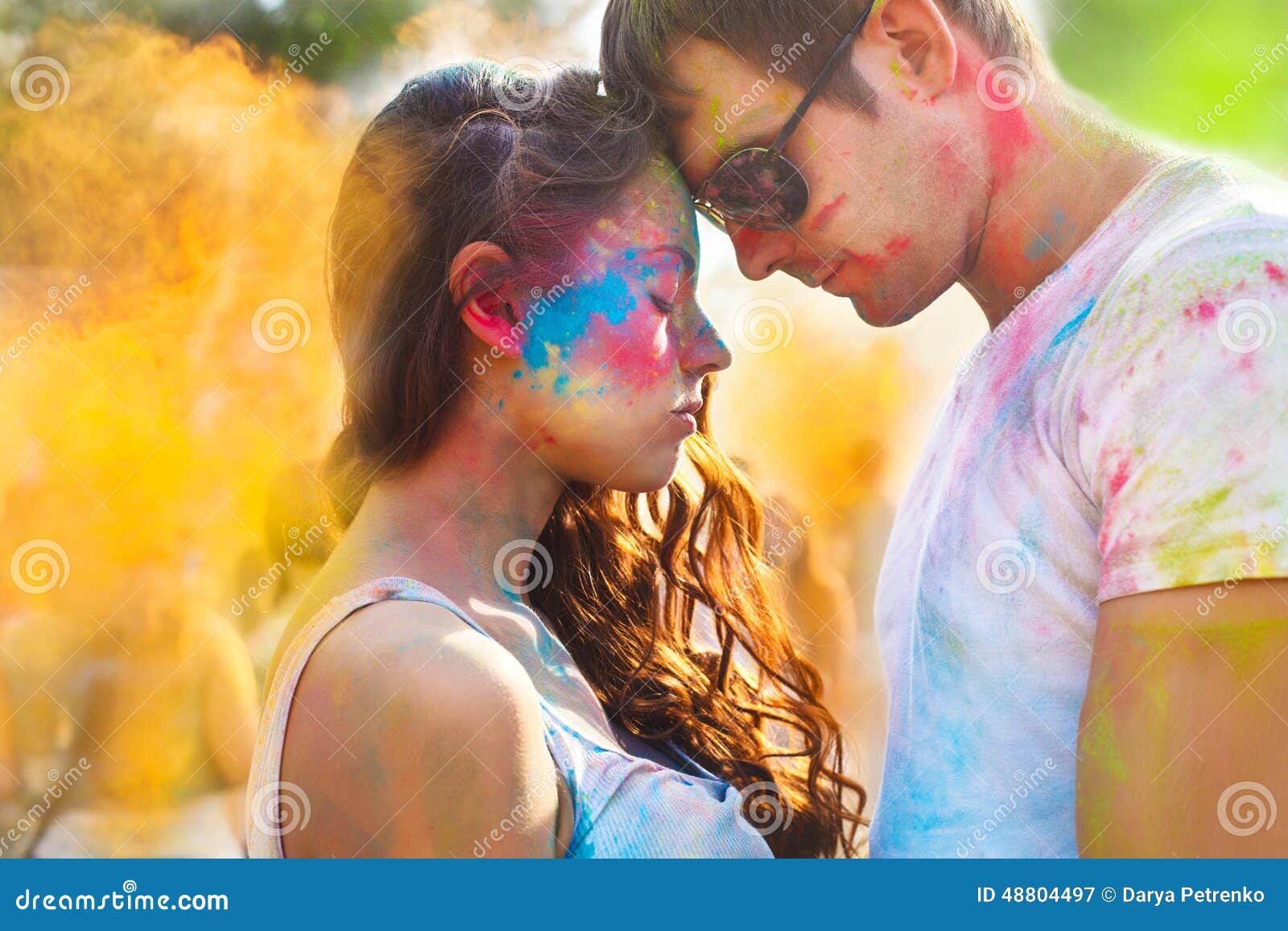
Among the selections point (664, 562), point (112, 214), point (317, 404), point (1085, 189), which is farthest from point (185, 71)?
point (1085, 189)

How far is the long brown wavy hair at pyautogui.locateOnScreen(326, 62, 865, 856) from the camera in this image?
214 centimetres

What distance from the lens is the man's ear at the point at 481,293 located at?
2123 mm

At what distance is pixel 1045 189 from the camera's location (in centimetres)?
215

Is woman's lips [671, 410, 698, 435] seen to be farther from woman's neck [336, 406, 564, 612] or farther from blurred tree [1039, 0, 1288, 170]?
blurred tree [1039, 0, 1288, 170]

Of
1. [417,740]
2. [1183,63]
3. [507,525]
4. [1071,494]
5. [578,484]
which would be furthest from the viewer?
[1183,63]

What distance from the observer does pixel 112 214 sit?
392 centimetres

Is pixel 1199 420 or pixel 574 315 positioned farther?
pixel 574 315

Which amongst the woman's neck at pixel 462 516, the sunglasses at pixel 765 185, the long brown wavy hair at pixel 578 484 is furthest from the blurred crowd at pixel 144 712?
the sunglasses at pixel 765 185

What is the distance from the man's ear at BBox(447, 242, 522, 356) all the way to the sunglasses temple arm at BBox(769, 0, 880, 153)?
Result: 605 mm

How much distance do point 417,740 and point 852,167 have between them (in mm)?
1407

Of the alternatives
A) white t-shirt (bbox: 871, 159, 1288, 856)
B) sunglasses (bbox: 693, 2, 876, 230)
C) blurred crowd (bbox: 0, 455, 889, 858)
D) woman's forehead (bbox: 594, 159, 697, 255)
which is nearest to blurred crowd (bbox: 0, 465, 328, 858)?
blurred crowd (bbox: 0, 455, 889, 858)

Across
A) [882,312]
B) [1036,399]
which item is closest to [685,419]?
[882,312]

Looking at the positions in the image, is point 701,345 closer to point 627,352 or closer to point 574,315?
point 627,352

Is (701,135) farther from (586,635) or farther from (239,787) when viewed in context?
(239,787)
